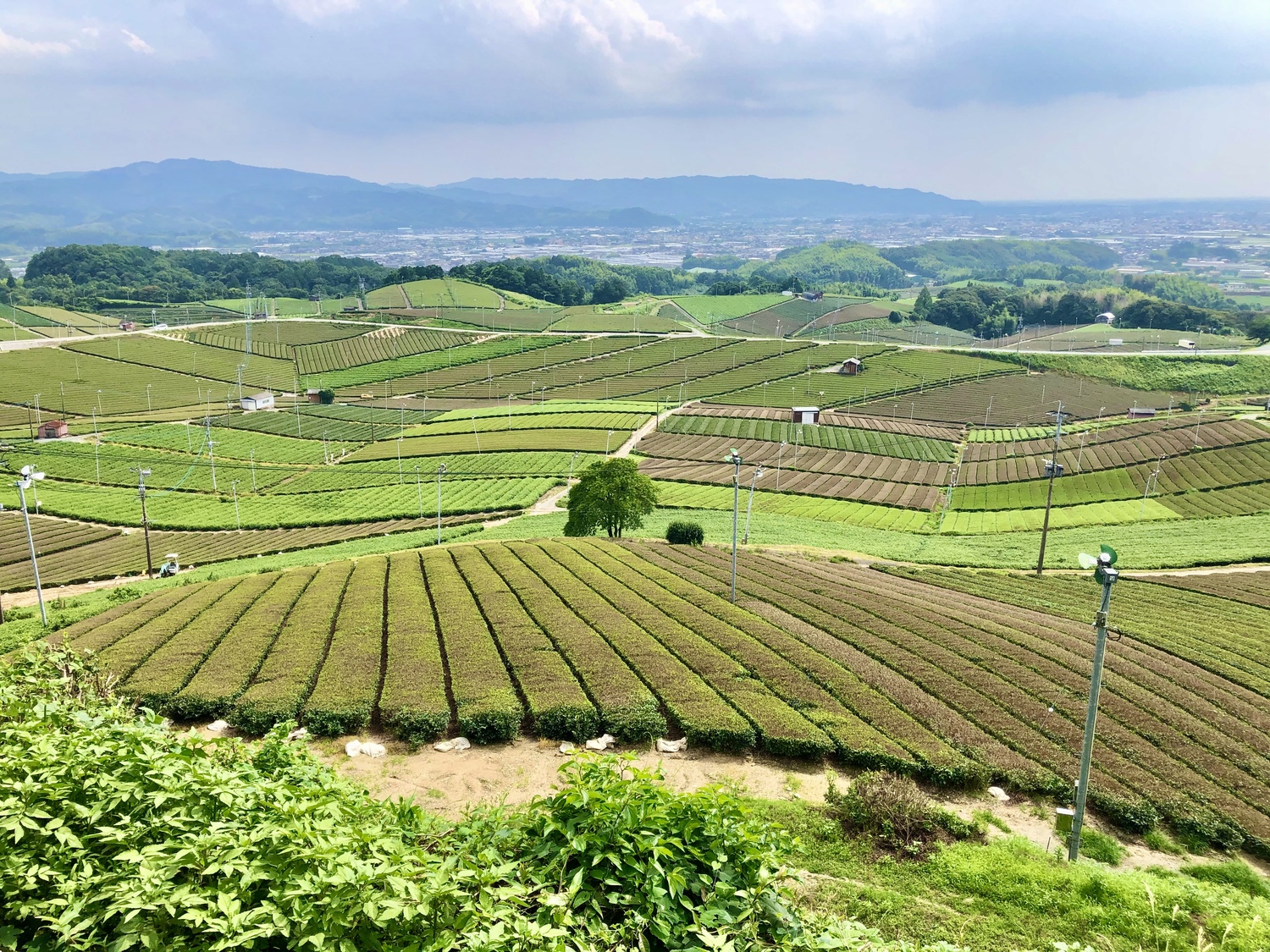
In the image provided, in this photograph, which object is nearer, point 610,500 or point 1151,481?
point 610,500

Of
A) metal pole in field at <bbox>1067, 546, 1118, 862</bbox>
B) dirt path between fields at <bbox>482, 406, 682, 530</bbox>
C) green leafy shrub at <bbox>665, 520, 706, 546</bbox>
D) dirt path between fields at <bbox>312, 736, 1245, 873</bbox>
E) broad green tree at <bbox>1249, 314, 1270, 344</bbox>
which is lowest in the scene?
dirt path between fields at <bbox>482, 406, 682, 530</bbox>

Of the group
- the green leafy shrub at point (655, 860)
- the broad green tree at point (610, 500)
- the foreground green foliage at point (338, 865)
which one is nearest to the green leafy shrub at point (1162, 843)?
the foreground green foliage at point (338, 865)

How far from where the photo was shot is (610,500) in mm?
51188

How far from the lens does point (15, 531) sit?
5978cm

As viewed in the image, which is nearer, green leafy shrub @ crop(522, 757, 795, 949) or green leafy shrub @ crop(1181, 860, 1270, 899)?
green leafy shrub @ crop(522, 757, 795, 949)

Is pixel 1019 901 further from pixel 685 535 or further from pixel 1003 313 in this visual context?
pixel 1003 313

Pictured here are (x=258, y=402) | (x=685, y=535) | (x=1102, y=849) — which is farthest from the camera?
(x=258, y=402)

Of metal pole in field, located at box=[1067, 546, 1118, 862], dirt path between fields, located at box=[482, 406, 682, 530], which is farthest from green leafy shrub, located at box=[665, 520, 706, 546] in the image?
metal pole in field, located at box=[1067, 546, 1118, 862]

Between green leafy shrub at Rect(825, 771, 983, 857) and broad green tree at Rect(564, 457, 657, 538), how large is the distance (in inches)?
1415

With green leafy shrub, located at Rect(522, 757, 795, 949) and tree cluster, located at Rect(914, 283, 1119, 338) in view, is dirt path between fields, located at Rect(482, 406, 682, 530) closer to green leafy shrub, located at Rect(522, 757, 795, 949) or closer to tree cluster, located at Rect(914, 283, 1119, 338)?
green leafy shrub, located at Rect(522, 757, 795, 949)

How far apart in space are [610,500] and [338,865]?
147ft

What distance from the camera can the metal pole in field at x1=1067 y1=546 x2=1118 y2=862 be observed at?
525 inches

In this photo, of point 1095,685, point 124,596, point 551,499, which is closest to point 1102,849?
point 1095,685

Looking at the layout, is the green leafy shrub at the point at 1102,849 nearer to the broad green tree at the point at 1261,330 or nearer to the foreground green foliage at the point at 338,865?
the foreground green foliage at the point at 338,865
